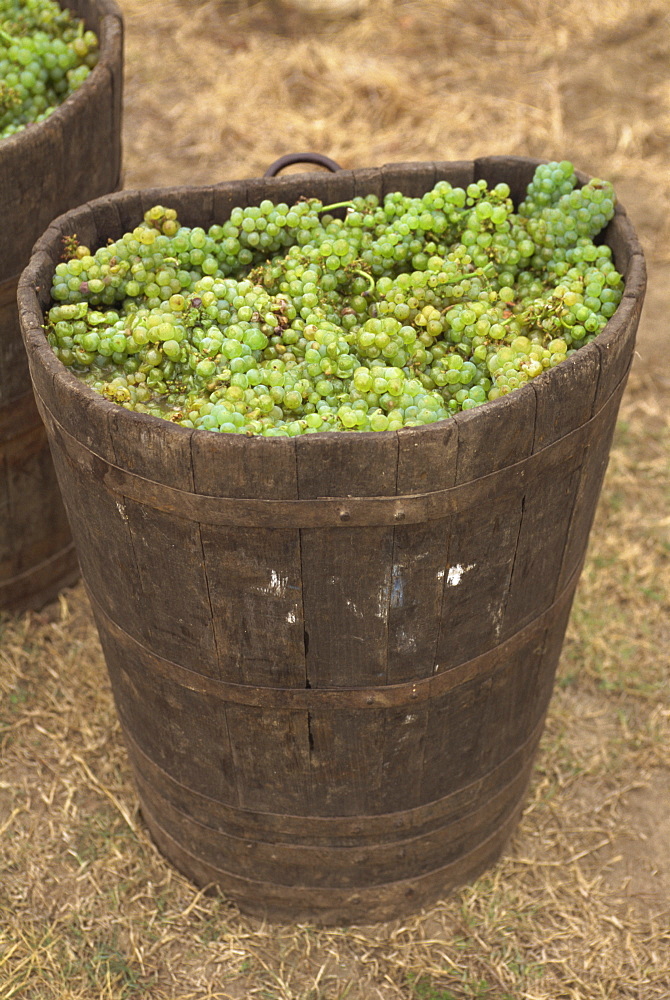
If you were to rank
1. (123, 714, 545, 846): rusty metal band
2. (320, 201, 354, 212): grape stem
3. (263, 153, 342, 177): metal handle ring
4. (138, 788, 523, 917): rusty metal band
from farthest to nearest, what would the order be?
(263, 153, 342, 177): metal handle ring
(138, 788, 523, 917): rusty metal band
(123, 714, 545, 846): rusty metal band
(320, 201, 354, 212): grape stem

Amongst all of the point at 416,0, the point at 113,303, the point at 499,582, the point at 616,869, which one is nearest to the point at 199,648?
the point at 499,582

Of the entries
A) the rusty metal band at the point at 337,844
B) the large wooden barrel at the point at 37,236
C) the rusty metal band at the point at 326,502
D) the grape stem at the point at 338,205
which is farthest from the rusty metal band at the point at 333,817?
the grape stem at the point at 338,205

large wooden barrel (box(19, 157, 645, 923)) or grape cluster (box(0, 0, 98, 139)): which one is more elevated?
grape cluster (box(0, 0, 98, 139))

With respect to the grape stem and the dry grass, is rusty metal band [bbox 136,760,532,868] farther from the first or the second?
the grape stem

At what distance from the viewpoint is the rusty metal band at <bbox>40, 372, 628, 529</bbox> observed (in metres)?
1.98

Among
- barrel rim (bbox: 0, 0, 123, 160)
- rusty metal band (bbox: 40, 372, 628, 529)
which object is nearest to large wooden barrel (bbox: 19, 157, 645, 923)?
rusty metal band (bbox: 40, 372, 628, 529)

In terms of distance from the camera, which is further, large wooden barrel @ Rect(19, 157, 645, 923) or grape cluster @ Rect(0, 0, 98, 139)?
grape cluster @ Rect(0, 0, 98, 139)

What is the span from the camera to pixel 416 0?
796cm

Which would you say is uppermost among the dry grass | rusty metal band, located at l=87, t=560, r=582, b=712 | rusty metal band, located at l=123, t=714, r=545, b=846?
rusty metal band, located at l=87, t=560, r=582, b=712

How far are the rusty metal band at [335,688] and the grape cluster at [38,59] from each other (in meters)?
1.81

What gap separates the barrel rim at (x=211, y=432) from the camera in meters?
1.91

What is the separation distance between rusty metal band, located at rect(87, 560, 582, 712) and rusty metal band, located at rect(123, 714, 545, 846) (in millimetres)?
442

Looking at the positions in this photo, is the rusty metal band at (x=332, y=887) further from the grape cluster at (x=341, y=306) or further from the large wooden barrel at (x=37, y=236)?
the grape cluster at (x=341, y=306)

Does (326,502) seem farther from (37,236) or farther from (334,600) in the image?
Result: (37,236)
